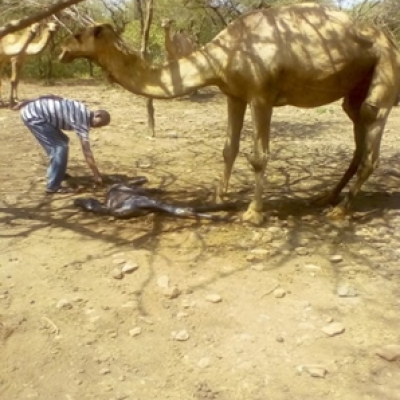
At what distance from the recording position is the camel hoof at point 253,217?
19.0 feet

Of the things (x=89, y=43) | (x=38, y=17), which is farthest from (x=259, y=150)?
(x=38, y=17)

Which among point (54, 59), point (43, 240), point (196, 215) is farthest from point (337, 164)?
point (54, 59)

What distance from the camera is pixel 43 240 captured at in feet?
17.7

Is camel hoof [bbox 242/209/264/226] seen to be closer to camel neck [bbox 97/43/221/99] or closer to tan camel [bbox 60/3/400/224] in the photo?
tan camel [bbox 60/3/400/224]

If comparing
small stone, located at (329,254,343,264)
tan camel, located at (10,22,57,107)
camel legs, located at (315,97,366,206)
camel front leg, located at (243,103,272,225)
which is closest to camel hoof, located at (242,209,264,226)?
camel front leg, located at (243,103,272,225)

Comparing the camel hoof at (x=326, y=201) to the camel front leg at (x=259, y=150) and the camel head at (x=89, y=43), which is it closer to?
the camel front leg at (x=259, y=150)

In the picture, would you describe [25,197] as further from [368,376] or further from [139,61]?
[368,376]

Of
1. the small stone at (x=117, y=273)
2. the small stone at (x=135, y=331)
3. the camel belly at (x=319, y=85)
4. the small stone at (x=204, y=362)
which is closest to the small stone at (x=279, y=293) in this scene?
the small stone at (x=204, y=362)

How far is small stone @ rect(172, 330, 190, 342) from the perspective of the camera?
3.96 m

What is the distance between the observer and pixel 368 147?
231 inches

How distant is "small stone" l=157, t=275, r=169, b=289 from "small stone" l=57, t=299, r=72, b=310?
653 millimetres

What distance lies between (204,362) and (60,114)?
12.6ft

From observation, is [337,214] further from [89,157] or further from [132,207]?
[89,157]

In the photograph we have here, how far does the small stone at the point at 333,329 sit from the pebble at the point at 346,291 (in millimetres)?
440
